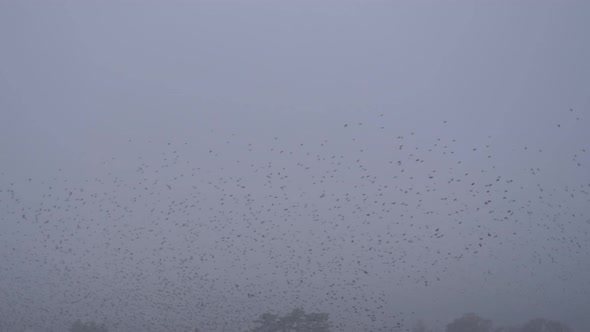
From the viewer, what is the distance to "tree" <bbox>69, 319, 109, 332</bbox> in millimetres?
27688

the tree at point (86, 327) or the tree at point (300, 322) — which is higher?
the tree at point (86, 327)

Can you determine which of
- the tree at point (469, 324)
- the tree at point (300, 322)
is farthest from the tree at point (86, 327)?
the tree at point (469, 324)

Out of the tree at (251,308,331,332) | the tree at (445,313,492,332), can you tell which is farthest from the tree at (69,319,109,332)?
the tree at (445,313,492,332)

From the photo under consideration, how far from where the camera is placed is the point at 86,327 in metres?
27.9

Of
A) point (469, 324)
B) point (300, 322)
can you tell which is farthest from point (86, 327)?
point (469, 324)

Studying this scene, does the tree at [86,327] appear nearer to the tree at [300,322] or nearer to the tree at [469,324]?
the tree at [300,322]

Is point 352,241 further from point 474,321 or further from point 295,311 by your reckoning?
point 474,321

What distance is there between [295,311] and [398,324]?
6763 millimetres

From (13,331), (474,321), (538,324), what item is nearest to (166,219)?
(13,331)

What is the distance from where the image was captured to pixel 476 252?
760 inches

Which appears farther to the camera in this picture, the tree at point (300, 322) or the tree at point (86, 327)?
the tree at point (86, 327)

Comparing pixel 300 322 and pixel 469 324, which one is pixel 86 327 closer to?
pixel 300 322

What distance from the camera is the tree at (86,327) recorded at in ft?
90.8

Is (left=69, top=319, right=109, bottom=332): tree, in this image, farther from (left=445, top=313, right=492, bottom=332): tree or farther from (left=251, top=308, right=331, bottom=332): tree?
(left=445, top=313, right=492, bottom=332): tree
